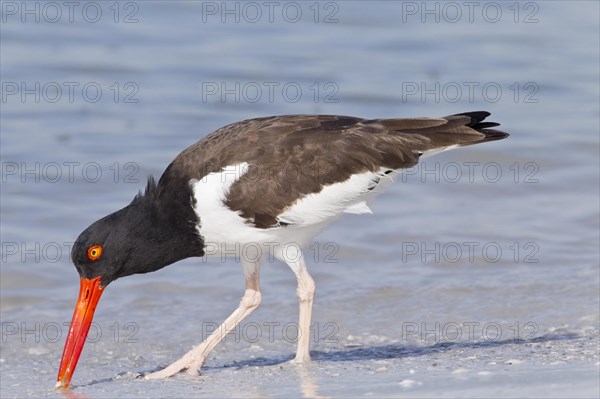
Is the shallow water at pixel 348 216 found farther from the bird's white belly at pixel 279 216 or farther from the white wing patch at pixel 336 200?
the white wing patch at pixel 336 200

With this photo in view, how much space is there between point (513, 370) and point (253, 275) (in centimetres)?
201

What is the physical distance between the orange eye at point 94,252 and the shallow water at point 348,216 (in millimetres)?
701

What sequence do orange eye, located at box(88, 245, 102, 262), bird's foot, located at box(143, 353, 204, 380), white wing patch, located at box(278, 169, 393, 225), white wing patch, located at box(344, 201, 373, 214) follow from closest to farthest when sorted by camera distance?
orange eye, located at box(88, 245, 102, 262)
bird's foot, located at box(143, 353, 204, 380)
white wing patch, located at box(278, 169, 393, 225)
white wing patch, located at box(344, 201, 373, 214)

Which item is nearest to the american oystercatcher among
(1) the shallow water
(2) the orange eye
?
(2) the orange eye

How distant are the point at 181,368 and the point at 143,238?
0.77m

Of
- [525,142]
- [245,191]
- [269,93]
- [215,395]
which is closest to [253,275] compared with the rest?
[245,191]

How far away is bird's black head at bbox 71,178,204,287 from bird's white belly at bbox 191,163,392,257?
10 cm

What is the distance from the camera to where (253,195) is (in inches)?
272

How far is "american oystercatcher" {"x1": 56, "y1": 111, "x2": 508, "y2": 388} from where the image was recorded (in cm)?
688

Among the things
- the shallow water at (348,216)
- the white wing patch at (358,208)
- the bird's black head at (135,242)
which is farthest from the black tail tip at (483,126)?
the bird's black head at (135,242)

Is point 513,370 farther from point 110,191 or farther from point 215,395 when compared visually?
point 110,191

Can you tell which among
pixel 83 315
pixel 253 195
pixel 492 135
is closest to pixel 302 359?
pixel 253 195

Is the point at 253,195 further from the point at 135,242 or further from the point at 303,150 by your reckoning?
the point at 135,242

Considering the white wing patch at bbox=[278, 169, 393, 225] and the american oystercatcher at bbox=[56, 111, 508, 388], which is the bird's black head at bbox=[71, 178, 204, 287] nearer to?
the american oystercatcher at bbox=[56, 111, 508, 388]
